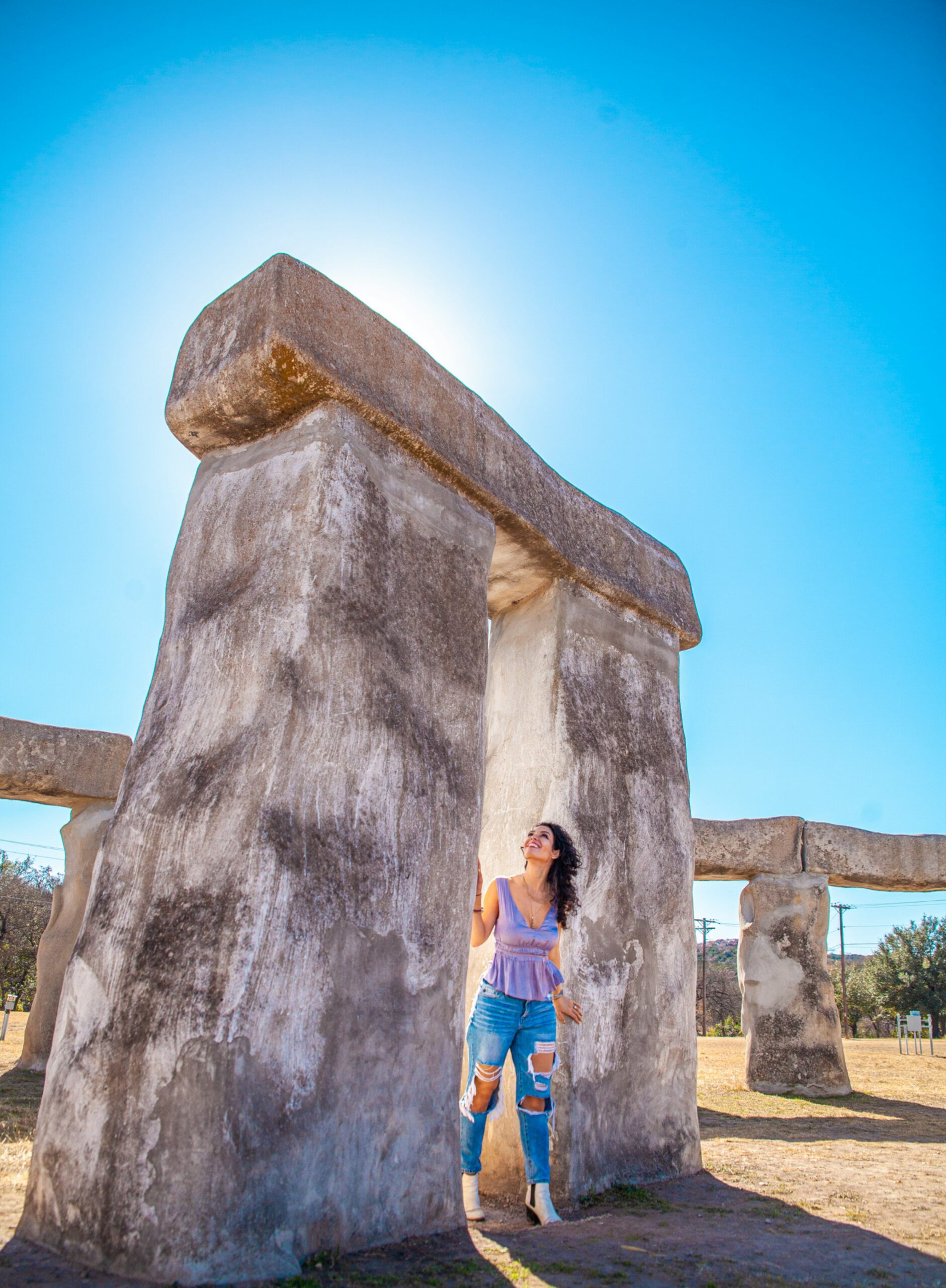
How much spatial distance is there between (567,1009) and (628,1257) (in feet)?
2.99

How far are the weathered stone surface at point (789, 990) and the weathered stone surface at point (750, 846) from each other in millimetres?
144

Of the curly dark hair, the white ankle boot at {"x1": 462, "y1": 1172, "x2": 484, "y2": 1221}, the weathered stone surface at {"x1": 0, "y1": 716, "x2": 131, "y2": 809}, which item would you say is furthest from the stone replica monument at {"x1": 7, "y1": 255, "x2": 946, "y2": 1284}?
the weathered stone surface at {"x1": 0, "y1": 716, "x2": 131, "y2": 809}

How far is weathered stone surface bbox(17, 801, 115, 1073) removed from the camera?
684 cm

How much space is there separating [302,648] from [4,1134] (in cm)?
289

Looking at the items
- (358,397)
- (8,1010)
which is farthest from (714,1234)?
(8,1010)

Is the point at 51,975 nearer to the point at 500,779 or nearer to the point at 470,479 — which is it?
the point at 500,779

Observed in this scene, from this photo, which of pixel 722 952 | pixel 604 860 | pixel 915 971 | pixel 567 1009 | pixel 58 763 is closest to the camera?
pixel 567 1009

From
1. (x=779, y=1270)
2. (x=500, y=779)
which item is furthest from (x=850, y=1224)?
(x=500, y=779)

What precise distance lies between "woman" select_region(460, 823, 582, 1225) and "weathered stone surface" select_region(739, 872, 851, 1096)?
17.4ft

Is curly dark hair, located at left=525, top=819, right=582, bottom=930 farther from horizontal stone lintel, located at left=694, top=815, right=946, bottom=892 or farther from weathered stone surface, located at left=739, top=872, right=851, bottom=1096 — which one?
weathered stone surface, located at left=739, top=872, right=851, bottom=1096

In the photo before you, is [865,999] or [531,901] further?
[865,999]

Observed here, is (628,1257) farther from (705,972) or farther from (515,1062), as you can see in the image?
(705,972)

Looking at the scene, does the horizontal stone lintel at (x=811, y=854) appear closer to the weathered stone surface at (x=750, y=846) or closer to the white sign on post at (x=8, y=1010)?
the weathered stone surface at (x=750, y=846)

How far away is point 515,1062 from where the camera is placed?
309 cm
